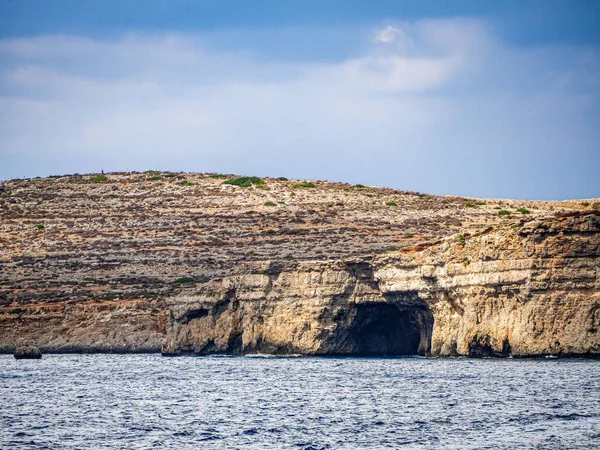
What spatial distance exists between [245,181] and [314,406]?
99722mm

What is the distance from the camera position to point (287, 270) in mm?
70750

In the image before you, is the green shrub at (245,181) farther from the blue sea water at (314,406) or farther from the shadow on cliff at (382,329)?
the blue sea water at (314,406)

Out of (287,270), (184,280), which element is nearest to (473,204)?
(184,280)

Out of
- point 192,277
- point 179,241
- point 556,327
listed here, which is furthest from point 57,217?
point 556,327

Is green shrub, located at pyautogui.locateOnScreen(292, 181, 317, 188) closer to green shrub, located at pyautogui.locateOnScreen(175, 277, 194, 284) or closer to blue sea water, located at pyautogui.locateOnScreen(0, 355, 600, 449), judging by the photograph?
green shrub, located at pyautogui.locateOnScreen(175, 277, 194, 284)

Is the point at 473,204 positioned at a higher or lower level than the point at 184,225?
higher

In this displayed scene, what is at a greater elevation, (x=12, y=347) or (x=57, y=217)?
(x=57, y=217)

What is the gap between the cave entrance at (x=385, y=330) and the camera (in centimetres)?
6800

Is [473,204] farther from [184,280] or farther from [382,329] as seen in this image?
[382,329]

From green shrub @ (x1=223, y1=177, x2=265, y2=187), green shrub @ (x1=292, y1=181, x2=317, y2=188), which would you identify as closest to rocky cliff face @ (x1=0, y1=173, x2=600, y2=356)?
green shrub @ (x1=292, y1=181, x2=317, y2=188)

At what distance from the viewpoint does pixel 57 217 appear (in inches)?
4894

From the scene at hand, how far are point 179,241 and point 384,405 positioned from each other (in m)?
73.2

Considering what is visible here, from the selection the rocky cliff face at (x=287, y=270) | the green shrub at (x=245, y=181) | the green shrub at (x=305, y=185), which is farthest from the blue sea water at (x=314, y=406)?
the green shrub at (x=245, y=181)

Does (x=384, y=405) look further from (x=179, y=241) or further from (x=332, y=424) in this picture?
(x=179, y=241)
